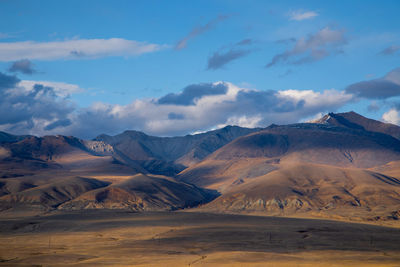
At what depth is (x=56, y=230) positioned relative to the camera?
138 m

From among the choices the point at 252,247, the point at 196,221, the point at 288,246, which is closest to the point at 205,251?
the point at 252,247

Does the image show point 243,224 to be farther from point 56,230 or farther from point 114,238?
point 56,230

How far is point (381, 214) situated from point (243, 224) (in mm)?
71386

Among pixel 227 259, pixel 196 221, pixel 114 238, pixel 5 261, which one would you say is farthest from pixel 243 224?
pixel 5 261

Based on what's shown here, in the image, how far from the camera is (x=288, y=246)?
98250 millimetres

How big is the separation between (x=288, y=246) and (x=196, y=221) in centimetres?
5631

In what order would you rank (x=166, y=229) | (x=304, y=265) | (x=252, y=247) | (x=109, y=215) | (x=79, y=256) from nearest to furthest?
(x=304, y=265), (x=79, y=256), (x=252, y=247), (x=166, y=229), (x=109, y=215)

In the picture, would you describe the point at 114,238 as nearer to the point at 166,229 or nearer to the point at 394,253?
the point at 166,229

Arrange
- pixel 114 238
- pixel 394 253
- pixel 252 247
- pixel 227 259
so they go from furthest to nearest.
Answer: pixel 114 238 < pixel 252 247 < pixel 394 253 < pixel 227 259

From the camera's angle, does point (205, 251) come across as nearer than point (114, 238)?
Yes

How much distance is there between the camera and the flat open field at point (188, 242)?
76.0 metres

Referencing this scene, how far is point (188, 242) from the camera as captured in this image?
105 meters

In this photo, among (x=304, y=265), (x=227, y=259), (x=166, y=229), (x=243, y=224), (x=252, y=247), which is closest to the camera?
(x=304, y=265)

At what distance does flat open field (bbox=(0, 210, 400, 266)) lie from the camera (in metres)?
76.0
